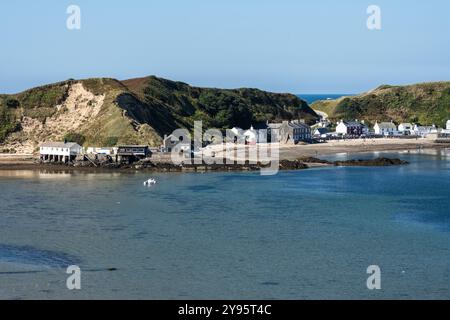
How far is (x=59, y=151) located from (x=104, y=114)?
1093 cm

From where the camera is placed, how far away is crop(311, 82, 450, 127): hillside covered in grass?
126 meters

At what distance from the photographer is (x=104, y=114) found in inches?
3334

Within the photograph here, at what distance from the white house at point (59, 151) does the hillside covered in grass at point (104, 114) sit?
483cm

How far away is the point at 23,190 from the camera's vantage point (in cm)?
5472

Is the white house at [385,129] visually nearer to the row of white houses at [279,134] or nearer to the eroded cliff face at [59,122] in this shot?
the row of white houses at [279,134]

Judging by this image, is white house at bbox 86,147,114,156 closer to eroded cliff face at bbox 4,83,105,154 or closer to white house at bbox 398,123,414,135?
eroded cliff face at bbox 4,83,105,154

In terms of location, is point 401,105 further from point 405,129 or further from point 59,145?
point 59,145

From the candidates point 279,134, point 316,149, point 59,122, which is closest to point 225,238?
point 316,149

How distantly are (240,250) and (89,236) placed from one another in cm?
810

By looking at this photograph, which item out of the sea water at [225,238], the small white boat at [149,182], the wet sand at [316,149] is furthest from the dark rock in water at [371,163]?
the small white boat at [149,182]

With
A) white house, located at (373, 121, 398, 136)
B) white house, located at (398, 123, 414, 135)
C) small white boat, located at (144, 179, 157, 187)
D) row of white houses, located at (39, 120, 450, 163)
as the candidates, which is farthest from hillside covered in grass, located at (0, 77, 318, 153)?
white house, located at (398, 123, 414, 135)

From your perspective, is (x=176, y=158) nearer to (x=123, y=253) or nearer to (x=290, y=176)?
(x=290, y=176)

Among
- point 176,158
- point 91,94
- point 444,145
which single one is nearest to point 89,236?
point 176,158

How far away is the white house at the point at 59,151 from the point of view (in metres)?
74.8
